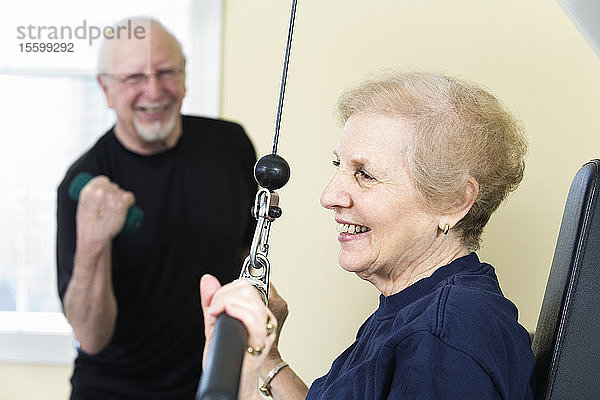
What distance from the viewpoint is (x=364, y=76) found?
2332 millimetres

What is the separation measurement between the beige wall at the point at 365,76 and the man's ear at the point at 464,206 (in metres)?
1.03

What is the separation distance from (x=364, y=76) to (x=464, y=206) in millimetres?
1116

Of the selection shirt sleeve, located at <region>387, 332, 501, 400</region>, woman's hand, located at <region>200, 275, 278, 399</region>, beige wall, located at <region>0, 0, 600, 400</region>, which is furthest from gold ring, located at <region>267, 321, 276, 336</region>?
beige wall, located at <region>0, 0, 600, 400</region>

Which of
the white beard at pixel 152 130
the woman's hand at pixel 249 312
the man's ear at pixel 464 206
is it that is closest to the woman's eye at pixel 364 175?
the man's ear at pixel 464 206

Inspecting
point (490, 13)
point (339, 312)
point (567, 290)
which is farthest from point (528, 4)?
point (567, 290)

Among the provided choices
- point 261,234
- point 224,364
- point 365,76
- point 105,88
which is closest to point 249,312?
point 224,364

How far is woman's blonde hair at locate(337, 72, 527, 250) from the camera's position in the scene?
1.24 metres

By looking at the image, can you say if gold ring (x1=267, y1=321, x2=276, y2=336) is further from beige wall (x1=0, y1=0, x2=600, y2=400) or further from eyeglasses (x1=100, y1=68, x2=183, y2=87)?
eyeglasses (x1=100, y1=68, x2=183, y2=87)

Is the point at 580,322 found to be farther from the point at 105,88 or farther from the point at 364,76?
the point at 105,88

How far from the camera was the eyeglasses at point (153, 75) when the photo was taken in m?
2.37

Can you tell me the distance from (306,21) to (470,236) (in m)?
1.22

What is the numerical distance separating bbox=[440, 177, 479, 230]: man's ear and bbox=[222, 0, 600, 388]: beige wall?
103cm

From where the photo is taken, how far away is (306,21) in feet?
7.74

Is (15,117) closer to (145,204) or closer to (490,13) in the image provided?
(145,204)
